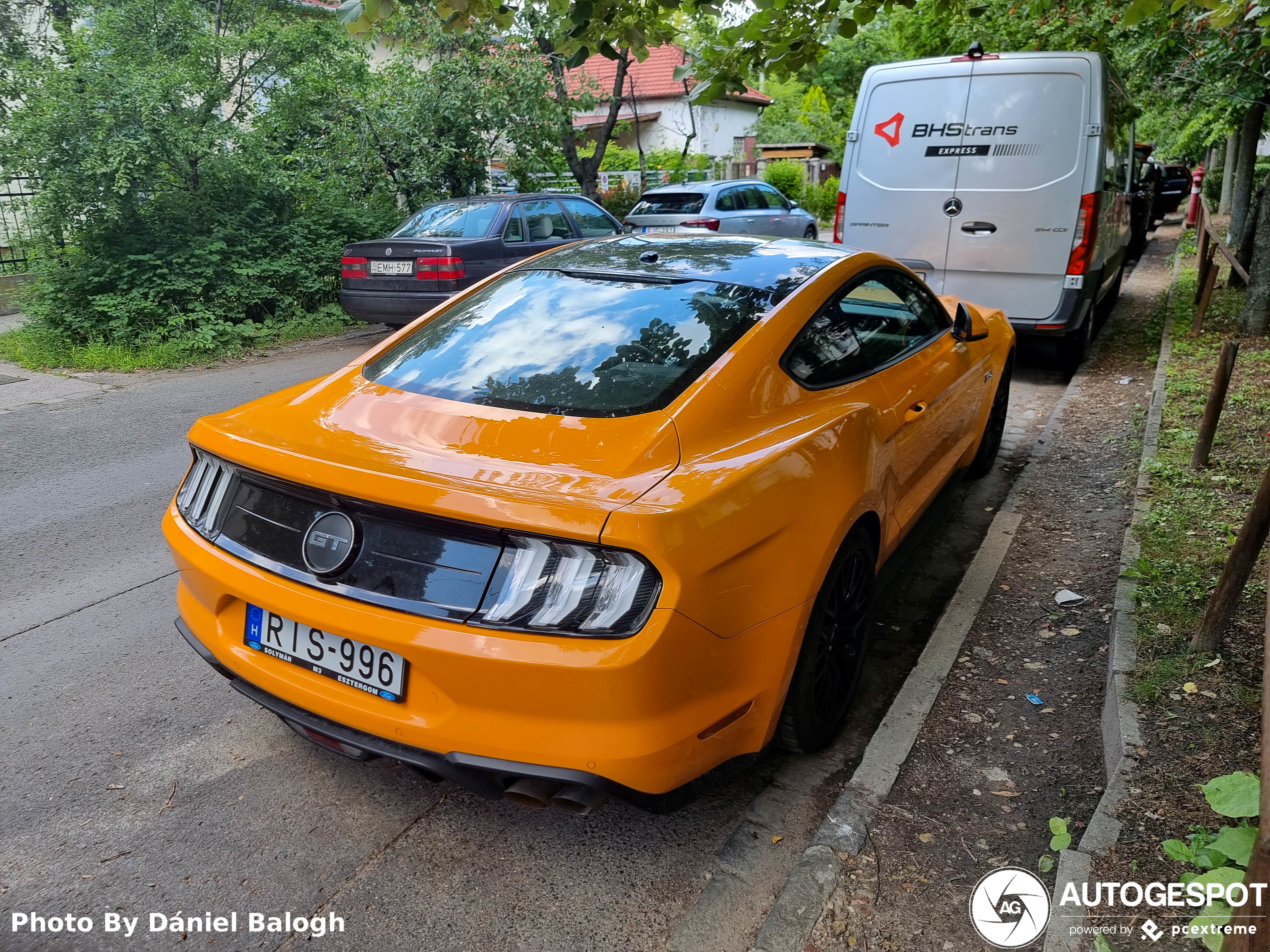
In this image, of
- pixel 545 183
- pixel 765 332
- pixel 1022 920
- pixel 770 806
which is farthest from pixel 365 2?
pixel 545 183

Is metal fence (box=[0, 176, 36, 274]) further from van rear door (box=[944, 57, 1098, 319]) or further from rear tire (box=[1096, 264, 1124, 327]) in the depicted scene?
rear tire (box=[1096, 264, 1124, 327])

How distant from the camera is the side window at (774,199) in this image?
1680 cm

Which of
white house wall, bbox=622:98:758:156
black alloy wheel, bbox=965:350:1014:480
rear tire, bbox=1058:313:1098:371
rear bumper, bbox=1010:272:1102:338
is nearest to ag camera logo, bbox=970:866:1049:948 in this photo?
black alloy wheel, bbox=965:350:1014:480

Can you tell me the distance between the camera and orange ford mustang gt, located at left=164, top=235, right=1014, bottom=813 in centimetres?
218

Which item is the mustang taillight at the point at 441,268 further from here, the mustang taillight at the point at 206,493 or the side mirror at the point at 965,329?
the mustang taillight at the point at 206,493

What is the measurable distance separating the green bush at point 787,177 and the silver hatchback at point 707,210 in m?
11.7

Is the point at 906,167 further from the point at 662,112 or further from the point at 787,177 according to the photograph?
the point at 662,112

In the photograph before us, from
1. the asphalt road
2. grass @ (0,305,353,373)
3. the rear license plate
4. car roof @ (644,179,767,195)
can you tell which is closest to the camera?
the rear license plate

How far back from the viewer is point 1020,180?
761 centimetres

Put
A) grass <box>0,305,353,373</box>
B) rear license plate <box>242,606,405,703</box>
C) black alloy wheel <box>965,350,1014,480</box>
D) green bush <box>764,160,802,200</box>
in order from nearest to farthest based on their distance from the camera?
rear license plate <box>242,606,405,703</box> → black alloy wheel <box>965,350,1014,480</box> → grass <box>0,305,353,373</box> → green bush <box>764,160,802,200</box>

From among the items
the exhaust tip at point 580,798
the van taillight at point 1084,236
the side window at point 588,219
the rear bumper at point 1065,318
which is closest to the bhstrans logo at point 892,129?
the van taillight at point 1084,236

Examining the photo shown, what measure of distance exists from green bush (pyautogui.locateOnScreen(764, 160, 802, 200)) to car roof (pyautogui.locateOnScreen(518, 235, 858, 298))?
24834 mm

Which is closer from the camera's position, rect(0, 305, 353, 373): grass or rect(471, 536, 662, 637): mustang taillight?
rect(471, 536, 662, 637): mustang taillight

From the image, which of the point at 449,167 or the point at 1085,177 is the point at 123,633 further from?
the point at 449,167
